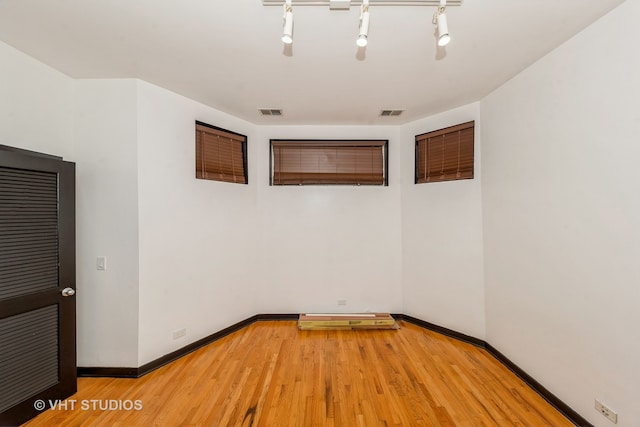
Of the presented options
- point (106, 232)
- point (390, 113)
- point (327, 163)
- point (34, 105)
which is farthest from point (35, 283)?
point (390, 113)

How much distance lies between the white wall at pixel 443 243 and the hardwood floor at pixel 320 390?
43 cm

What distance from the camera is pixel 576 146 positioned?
1.89 metres

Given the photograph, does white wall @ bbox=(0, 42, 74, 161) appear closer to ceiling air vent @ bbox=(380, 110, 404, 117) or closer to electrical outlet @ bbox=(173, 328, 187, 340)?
electrical outlet @ bbox=(173, 328, 187, 340)

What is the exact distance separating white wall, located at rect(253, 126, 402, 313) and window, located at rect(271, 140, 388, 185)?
102 millimetres

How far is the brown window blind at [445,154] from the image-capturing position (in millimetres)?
3094

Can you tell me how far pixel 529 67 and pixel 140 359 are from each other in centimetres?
429

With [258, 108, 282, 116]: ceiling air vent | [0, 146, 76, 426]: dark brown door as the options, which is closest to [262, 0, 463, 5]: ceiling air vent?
[258, 108, 282, 116]: ceiling air vent

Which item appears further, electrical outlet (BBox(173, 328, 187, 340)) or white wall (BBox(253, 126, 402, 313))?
white wall (BBox(253, 126, 402, 313))

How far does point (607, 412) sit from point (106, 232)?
157 inches

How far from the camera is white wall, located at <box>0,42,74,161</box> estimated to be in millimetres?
1989

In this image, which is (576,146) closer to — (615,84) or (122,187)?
(615,84)

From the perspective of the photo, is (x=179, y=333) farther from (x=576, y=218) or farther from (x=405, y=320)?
(x=576, y=218)

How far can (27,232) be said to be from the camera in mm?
1930

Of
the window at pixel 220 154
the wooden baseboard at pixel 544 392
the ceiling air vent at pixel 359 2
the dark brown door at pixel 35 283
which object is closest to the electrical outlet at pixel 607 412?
the wooden baseboard at pixel 544 392
